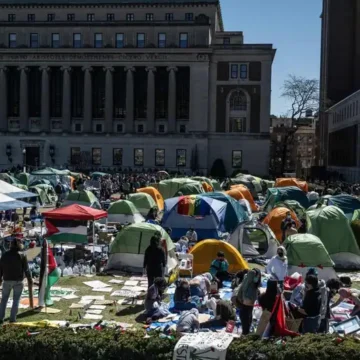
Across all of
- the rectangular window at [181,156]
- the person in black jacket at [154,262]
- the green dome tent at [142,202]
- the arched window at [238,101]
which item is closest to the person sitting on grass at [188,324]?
the person in black jacket at [154,262]

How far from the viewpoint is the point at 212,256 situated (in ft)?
57.6

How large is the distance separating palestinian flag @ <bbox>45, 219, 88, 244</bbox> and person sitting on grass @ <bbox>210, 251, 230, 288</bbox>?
18.2 ft

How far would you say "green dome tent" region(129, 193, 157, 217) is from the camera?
103 feet

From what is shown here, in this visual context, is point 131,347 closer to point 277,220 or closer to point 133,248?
point 133,248

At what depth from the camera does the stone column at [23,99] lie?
70312 millimetres

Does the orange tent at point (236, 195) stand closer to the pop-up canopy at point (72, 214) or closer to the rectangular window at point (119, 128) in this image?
the pop-up canopy at point (72, 214)

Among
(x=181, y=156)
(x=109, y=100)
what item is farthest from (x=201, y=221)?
(x=109, y=100)

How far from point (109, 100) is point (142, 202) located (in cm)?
4034

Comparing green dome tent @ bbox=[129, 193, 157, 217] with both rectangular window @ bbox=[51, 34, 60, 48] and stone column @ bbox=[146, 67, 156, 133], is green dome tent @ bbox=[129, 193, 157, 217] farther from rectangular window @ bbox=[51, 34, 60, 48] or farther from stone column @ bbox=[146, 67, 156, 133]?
rectangular window @ bbox=[51, 34, 60, 48]

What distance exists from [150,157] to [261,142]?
13046mm

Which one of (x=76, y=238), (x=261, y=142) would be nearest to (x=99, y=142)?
(x=261, y=142)

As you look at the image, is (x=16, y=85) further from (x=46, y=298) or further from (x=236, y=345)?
(x=236, y=345)

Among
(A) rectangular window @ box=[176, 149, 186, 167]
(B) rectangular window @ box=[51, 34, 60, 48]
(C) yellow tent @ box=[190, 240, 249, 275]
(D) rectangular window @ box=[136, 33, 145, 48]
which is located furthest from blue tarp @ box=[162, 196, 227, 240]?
(B) rectangular window @ box=[51, 34, 60, 48]

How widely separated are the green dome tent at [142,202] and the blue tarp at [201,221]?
6399mm
